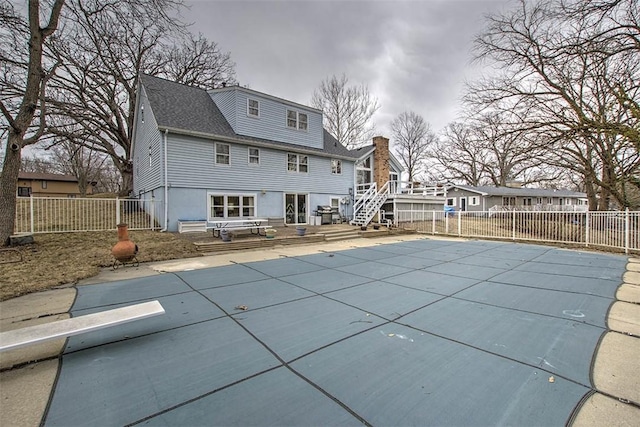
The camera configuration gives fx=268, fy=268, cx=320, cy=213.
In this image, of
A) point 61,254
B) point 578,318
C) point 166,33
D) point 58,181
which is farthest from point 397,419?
point 58,181

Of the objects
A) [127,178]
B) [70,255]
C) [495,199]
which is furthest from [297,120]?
[495,199]

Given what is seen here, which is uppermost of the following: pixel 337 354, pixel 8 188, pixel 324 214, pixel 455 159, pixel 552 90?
pixel 455 159

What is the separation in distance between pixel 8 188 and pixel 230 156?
25.2 feet

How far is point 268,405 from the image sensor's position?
6.72 feet

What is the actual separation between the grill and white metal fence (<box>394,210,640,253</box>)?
13.6ft

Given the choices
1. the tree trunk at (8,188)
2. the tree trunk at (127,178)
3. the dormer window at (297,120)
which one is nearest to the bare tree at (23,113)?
the tree trunk at (8,188)

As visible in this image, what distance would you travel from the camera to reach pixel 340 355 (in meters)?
2.75

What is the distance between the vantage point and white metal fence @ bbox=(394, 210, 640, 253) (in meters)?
9.41

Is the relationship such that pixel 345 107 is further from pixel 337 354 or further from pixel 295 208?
pixel 337 354

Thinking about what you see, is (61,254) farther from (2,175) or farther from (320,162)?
(320,162)

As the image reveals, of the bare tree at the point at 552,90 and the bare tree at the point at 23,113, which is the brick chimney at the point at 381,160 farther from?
the bare tree at the point at 23,113

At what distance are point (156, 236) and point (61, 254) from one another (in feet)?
9.95

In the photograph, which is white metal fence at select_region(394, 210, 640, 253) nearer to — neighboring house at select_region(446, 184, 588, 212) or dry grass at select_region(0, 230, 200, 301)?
dry grass at select_region(0, 230, 200, 301)

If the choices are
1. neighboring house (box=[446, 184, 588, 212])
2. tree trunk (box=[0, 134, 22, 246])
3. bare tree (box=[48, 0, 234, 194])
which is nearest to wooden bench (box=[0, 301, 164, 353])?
tree trunk (box=[0, 134, 22, 246])
